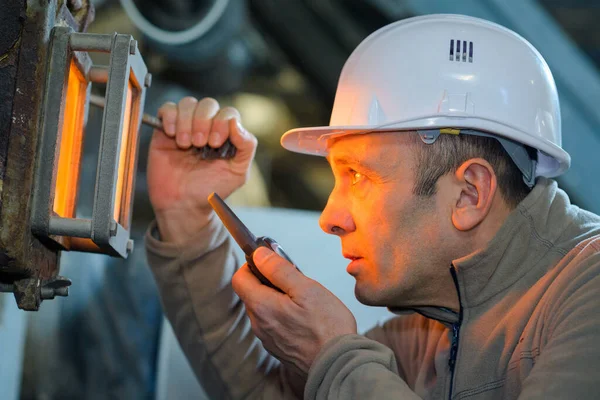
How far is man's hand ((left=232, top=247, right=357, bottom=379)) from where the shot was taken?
3.47 feet

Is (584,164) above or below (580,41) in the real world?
below

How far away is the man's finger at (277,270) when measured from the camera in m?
1.10

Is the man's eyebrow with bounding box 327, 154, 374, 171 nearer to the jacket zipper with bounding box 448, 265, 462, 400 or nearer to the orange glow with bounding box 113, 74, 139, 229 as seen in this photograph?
the jacket zipper with bounding box 448, 265, 462, 400

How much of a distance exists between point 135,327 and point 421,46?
1227 millimetres

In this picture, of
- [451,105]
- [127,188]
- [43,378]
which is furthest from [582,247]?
[43,378]

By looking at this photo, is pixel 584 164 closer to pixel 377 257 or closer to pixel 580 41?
Result: pixel 580 41

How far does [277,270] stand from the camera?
3.66ft

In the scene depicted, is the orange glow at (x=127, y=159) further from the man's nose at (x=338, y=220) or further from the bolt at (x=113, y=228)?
the man's nose at (x=338, y=220)

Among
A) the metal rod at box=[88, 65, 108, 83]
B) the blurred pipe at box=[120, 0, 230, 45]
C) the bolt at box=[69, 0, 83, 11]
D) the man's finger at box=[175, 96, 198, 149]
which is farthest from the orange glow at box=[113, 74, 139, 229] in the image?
the blurred pipe at box=[120, 0, 230, 45]

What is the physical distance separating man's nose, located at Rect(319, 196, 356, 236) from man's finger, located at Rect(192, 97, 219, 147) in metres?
0.35

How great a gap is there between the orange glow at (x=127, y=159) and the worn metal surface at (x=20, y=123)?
0.21m

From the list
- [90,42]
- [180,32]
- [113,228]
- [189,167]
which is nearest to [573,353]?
[113,228]

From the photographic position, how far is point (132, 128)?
110 centimetres

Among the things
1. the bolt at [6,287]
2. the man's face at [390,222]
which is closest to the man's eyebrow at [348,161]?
the man's face at [390,222]
